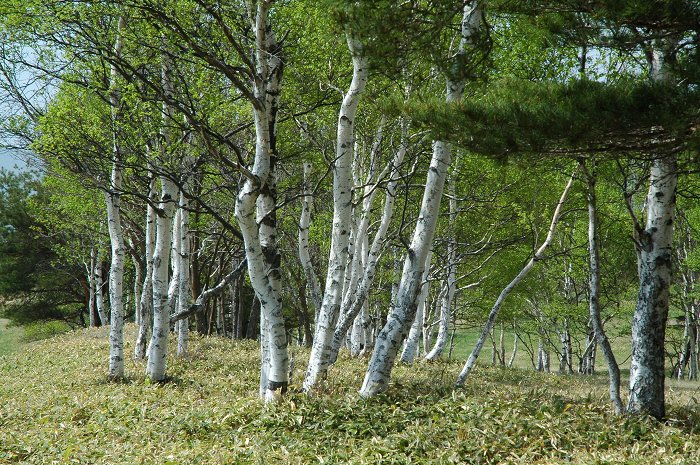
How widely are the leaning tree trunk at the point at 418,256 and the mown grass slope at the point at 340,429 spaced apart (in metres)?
0.51

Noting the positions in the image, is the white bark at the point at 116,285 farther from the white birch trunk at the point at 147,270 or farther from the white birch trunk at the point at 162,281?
the white birch trunk at the point at 162,281

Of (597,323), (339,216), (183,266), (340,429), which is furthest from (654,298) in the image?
(183,266)

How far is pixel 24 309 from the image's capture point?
33.8m

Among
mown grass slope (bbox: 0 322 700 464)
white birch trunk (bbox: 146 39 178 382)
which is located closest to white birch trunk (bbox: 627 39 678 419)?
mown grass slope (bbox: 0 322 700 464)

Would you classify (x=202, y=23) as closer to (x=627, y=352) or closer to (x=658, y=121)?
(x=658, y=121)

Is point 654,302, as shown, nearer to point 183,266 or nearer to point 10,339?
point 183,266

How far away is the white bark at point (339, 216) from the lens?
7832 mm

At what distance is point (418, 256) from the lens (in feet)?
24.3

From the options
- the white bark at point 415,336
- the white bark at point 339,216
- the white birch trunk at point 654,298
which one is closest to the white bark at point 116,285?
the white bark at point 339,216

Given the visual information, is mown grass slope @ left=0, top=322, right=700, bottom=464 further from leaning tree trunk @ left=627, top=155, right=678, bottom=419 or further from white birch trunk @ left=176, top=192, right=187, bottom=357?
white birch trunk @ left=176, top=192, right=187, bottom=357

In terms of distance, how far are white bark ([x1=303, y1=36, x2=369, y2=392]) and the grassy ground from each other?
32.7 meters

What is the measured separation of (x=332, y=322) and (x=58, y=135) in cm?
632

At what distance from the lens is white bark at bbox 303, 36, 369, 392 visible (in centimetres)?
783

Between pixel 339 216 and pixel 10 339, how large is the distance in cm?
3953
